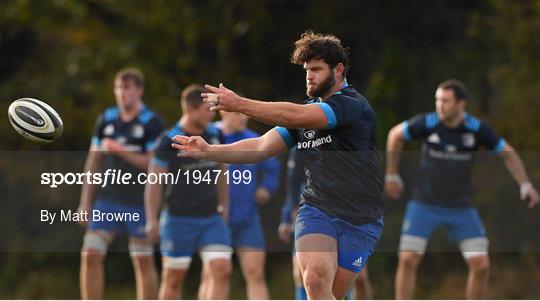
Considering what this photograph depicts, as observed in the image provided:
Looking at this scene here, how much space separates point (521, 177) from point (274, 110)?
472 centimetres

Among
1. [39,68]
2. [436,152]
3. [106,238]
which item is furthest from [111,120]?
[39,68]

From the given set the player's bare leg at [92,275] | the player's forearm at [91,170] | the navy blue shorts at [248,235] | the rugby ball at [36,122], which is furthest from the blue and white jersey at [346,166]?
the player's forearm at [91,170]

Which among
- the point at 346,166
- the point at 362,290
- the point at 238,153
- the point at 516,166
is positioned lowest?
the point at 362,290

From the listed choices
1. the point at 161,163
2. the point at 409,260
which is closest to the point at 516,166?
the point at 409,260

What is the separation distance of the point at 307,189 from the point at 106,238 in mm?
3884

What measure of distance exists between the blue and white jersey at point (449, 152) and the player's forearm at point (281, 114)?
4422 mm

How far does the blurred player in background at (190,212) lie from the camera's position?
411 inches

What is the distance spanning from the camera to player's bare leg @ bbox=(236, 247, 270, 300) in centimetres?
1123

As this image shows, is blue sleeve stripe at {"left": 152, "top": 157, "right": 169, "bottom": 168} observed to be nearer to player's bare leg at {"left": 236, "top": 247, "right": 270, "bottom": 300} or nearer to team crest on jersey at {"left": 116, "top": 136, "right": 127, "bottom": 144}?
team crest on jersey at {"left": 116, "top": 136, "right": 127, "bottom": 144}

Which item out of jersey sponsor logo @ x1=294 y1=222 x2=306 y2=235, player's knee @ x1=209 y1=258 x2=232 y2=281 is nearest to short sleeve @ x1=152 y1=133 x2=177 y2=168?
player's knee @ x1=209 y1=258 x2=232 y2=281

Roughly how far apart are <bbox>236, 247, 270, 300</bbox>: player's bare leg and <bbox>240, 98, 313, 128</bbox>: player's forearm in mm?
4156

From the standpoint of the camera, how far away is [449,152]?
37.8 ft

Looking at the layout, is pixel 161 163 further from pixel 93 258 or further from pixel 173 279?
pixel 93 258

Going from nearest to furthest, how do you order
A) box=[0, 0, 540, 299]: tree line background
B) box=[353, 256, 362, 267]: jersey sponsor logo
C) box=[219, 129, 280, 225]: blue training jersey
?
box=[353, 256, 362, 267]: jersey sponsor logo < box=[219, 129, 280, 225]: blue training jersey < box=[0, 0, 540, 299]: tree line background
